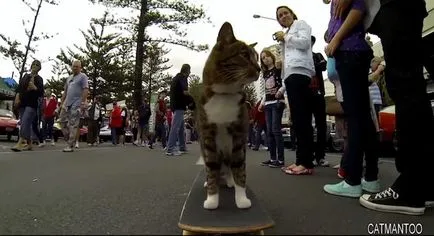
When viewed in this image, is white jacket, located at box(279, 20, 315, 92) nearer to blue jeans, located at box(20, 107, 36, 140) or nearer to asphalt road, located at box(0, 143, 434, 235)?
asphalt road, located at box(0, 143, 434, 235)

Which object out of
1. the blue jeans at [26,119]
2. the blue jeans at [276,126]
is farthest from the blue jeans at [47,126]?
the blue jeans at [276,126]

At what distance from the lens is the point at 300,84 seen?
494cm

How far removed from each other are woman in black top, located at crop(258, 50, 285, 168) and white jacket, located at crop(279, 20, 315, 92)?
1022 mm

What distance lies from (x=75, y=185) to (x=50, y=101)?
11.5m

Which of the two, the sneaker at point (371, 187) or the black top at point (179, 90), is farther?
the black top at point (179, 90)

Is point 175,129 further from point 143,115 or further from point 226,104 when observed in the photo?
point 143,115

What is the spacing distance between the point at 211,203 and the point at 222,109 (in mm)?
665

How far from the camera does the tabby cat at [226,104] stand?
2811 mm

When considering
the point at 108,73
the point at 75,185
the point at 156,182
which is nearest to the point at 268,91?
the point at 156,182

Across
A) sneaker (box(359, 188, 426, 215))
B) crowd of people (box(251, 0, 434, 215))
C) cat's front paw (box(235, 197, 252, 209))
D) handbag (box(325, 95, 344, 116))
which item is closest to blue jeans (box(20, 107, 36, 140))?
crowd of people (box(251, 0, 434, 215))

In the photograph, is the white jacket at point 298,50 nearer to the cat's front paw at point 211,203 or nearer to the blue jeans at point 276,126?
the blue jeans at point 276,126

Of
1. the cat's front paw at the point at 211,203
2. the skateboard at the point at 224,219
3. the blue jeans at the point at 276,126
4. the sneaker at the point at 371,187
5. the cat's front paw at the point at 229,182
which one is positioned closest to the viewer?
the skateboard at the point at 224,219

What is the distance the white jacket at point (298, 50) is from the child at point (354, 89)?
1263 millimetres

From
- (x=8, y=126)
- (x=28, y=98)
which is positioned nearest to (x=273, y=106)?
(x=28, y=98)
